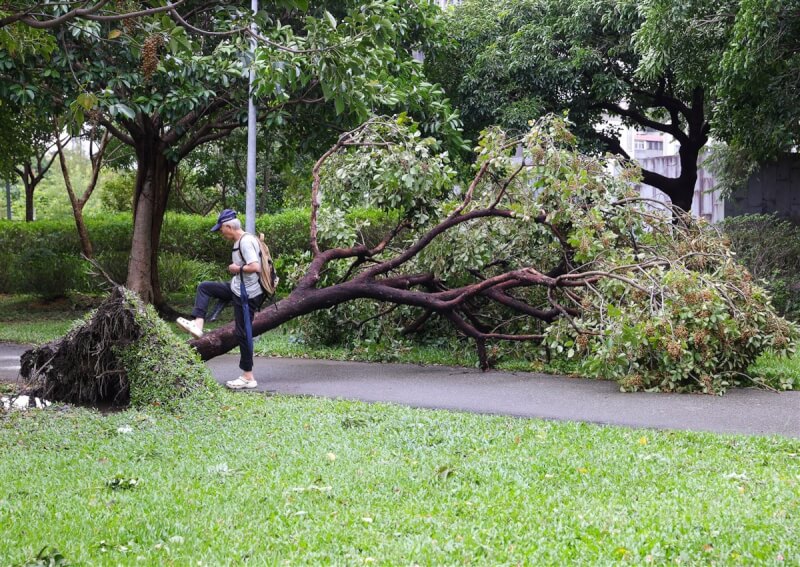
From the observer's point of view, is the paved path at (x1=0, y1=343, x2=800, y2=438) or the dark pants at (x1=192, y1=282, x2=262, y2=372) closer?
the paved path at (x1=0, y1=343, x2=800, y2=438)

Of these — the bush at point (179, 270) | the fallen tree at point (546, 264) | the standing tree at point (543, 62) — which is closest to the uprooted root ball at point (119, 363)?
the fallen tree at point (546, 264)

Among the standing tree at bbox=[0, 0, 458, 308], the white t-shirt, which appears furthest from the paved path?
the standing tree at bbox=[0, 0, 458, 308]

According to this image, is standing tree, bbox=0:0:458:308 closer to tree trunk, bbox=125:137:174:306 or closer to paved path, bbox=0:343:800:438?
tree trunk, bbox=125:137:174:306

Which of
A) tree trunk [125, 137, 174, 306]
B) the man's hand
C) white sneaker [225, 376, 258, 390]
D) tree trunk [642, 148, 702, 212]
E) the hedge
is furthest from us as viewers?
tree trunk [642, 148, 702, 212]

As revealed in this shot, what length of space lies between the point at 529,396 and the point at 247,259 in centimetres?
314

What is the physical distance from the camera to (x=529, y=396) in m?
8.73

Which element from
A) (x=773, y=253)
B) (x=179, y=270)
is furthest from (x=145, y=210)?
(x=773, y=253)

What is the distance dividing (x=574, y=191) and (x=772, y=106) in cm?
664

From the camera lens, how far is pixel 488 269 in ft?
39.1

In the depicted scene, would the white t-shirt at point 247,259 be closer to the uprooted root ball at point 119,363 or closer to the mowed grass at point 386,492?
the uprooted root ball at point 119,363

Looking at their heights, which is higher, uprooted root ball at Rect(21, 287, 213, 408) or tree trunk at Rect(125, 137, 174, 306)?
tree trunk at Rect(125, 137, 174, 306)

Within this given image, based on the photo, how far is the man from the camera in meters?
9.04

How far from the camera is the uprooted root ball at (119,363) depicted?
25.9 feet

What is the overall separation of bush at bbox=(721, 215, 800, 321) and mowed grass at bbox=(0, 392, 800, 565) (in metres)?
9.21
